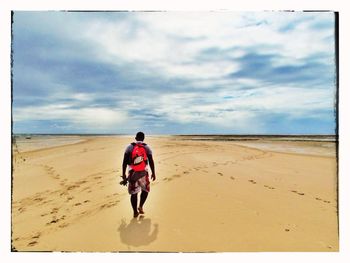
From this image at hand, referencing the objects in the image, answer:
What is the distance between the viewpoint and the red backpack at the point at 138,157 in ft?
19.0

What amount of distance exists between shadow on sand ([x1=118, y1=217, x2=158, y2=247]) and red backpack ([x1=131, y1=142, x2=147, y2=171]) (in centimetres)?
97

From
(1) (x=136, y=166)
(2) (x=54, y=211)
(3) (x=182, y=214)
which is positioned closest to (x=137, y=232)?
(3) (x=182, y=214)

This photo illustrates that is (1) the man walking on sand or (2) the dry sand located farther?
(1) the man walking on sand

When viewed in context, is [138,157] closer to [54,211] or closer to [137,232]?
[137,232]

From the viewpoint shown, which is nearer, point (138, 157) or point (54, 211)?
point (138, 157)

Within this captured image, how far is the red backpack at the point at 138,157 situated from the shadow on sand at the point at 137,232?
97 cm

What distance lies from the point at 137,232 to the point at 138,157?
4.35 feet

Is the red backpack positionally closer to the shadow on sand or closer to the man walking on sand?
the man walking on sand

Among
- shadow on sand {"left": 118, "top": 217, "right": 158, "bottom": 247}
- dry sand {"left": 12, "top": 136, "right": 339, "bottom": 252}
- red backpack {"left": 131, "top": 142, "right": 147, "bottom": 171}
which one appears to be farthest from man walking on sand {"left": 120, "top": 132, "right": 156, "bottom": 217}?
dry sand {"left": 12, "top": 136, "right": 339, "bottom": 252}

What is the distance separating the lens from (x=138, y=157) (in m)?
5.79

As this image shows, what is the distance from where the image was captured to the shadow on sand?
5.21 meters

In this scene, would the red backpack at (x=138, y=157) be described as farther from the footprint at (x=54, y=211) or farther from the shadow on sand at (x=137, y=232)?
the footprint at (x=54, y=211)

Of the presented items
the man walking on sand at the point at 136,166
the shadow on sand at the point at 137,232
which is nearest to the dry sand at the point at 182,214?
the shadow on sand at the point at 137,232

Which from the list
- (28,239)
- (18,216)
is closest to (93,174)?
(18,216)
